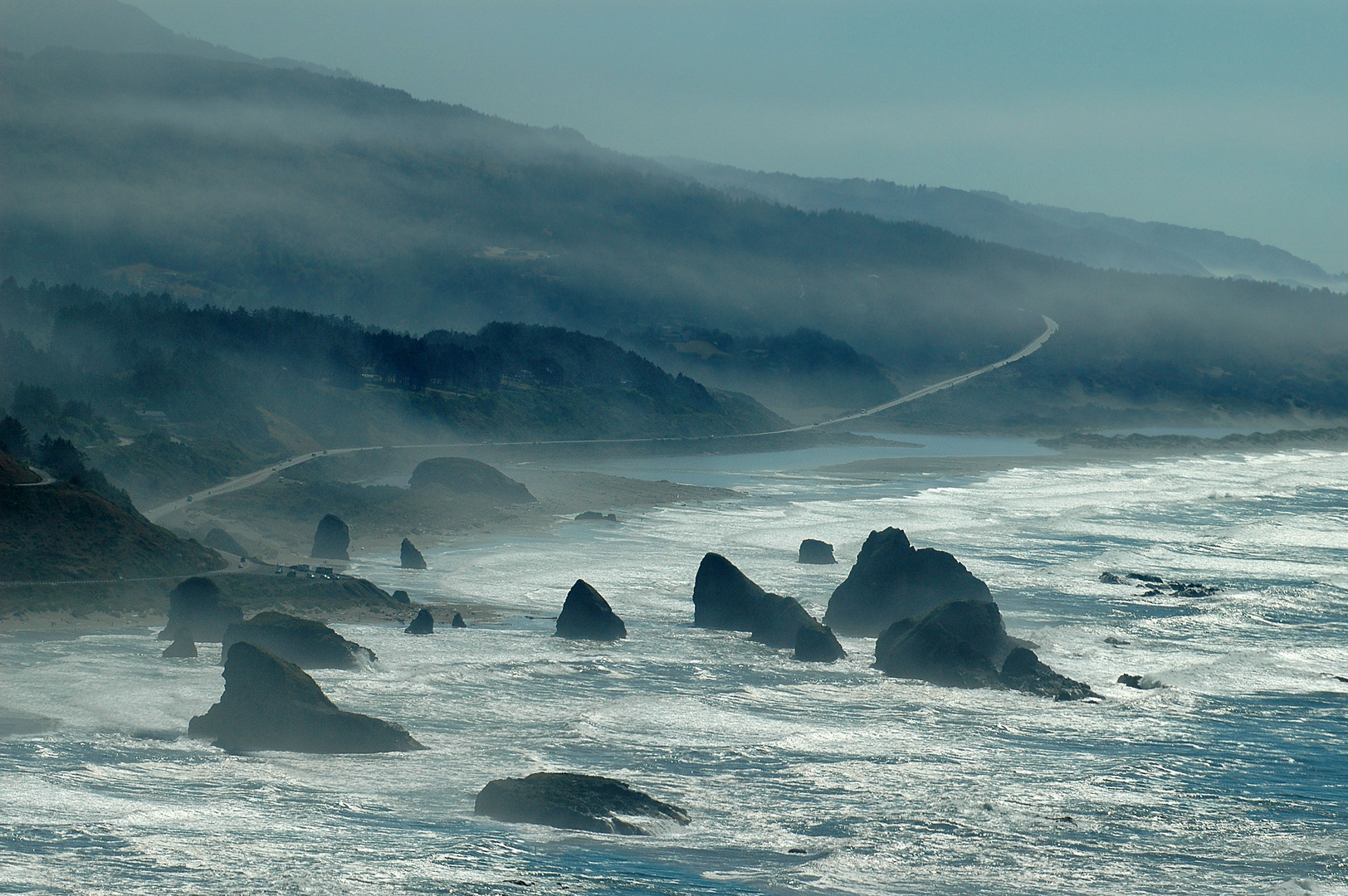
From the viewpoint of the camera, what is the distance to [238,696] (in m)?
39.0

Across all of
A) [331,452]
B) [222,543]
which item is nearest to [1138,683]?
[222,543]

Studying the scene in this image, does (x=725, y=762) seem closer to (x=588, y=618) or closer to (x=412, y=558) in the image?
(x=588, y=618)

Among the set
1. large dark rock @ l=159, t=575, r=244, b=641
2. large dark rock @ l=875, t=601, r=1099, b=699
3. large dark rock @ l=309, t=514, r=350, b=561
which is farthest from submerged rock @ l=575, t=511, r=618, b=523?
large dark rock @ l=875, t=601, r=1099, b=699

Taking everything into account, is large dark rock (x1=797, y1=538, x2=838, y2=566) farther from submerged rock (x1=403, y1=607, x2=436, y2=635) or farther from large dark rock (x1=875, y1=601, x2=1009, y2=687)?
submerged rock (x1=403, y1=607, x2=436, y2=635)

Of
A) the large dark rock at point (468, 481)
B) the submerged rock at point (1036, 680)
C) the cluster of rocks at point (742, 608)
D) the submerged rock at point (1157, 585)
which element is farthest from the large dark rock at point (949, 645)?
the large dark rock at point (468, 481)

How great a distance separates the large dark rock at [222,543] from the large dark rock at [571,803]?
39013mm

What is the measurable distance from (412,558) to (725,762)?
38.4 metres

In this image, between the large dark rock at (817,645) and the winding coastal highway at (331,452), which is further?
the winding coastal highway at (331,452)

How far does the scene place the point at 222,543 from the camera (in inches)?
2783

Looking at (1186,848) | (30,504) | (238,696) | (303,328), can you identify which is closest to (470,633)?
(238,696)

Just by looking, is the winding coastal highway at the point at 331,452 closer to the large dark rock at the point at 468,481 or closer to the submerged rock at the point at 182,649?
the large dark rock at the point at 468,481

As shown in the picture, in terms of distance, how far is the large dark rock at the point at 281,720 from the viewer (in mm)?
38500

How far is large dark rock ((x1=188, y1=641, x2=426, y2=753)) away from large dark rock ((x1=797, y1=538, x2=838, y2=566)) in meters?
40.5

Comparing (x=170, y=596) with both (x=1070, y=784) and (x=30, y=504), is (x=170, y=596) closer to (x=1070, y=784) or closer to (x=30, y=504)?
(x=30, y=504)
